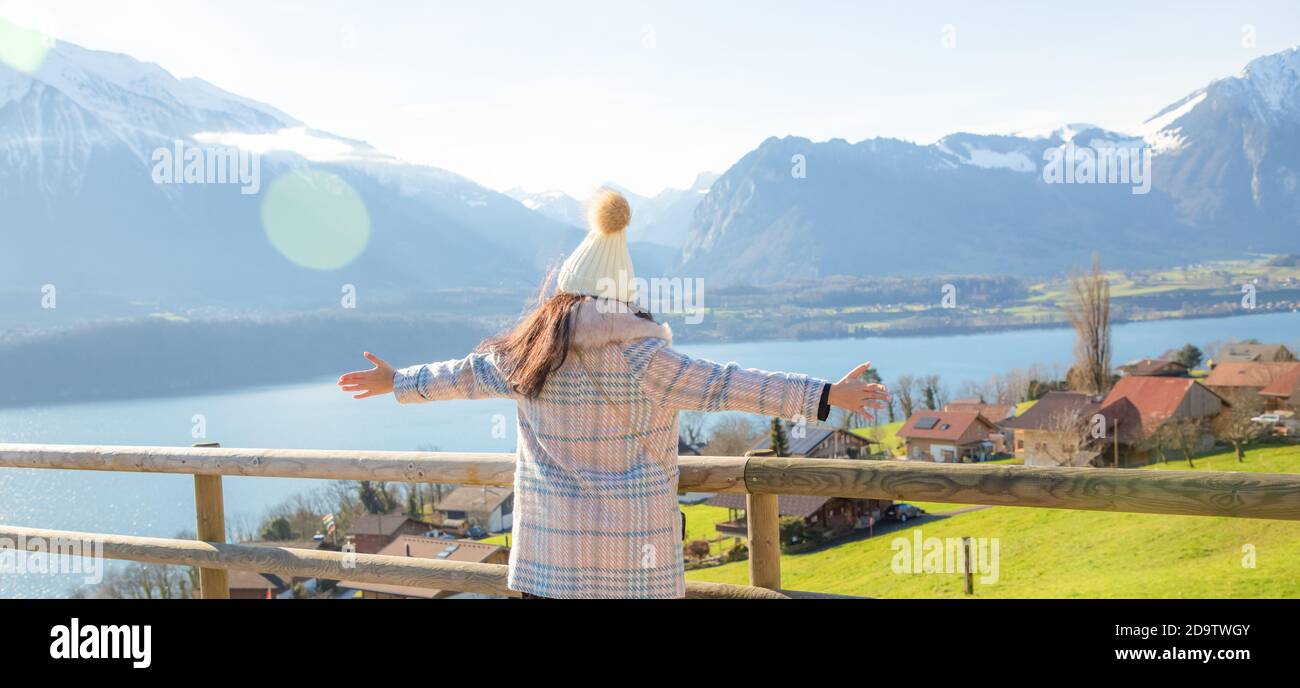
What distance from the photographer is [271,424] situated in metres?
63.0

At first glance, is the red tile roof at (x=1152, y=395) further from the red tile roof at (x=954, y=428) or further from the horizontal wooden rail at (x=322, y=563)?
the horizontal wooden rail at (x=322, y=563)

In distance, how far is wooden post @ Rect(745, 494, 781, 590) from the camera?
3240 millimetres

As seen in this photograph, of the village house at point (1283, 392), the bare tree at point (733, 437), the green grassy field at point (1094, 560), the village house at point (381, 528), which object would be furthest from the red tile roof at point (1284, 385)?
the village house at point (381, 528)

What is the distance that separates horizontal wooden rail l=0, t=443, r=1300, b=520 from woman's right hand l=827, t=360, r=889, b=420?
0.45m

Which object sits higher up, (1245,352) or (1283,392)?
(1245,352)

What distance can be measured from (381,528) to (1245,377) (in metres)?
37.3

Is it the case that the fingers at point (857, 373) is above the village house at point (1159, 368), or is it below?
above

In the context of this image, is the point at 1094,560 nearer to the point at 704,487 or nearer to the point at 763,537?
the point at 763,537

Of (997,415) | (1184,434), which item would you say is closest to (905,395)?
(997,415)

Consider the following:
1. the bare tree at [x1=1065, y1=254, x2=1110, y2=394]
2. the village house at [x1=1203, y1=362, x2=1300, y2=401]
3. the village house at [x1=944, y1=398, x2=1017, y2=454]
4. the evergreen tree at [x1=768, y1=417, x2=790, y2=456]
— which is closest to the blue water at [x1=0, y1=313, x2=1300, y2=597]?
the evergreen tree at [x1=768, y1=417, x2=790, y2=456]

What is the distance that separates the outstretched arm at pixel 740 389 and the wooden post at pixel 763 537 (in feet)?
2.70

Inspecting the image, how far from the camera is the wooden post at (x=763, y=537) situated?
Answer: 324 cm
